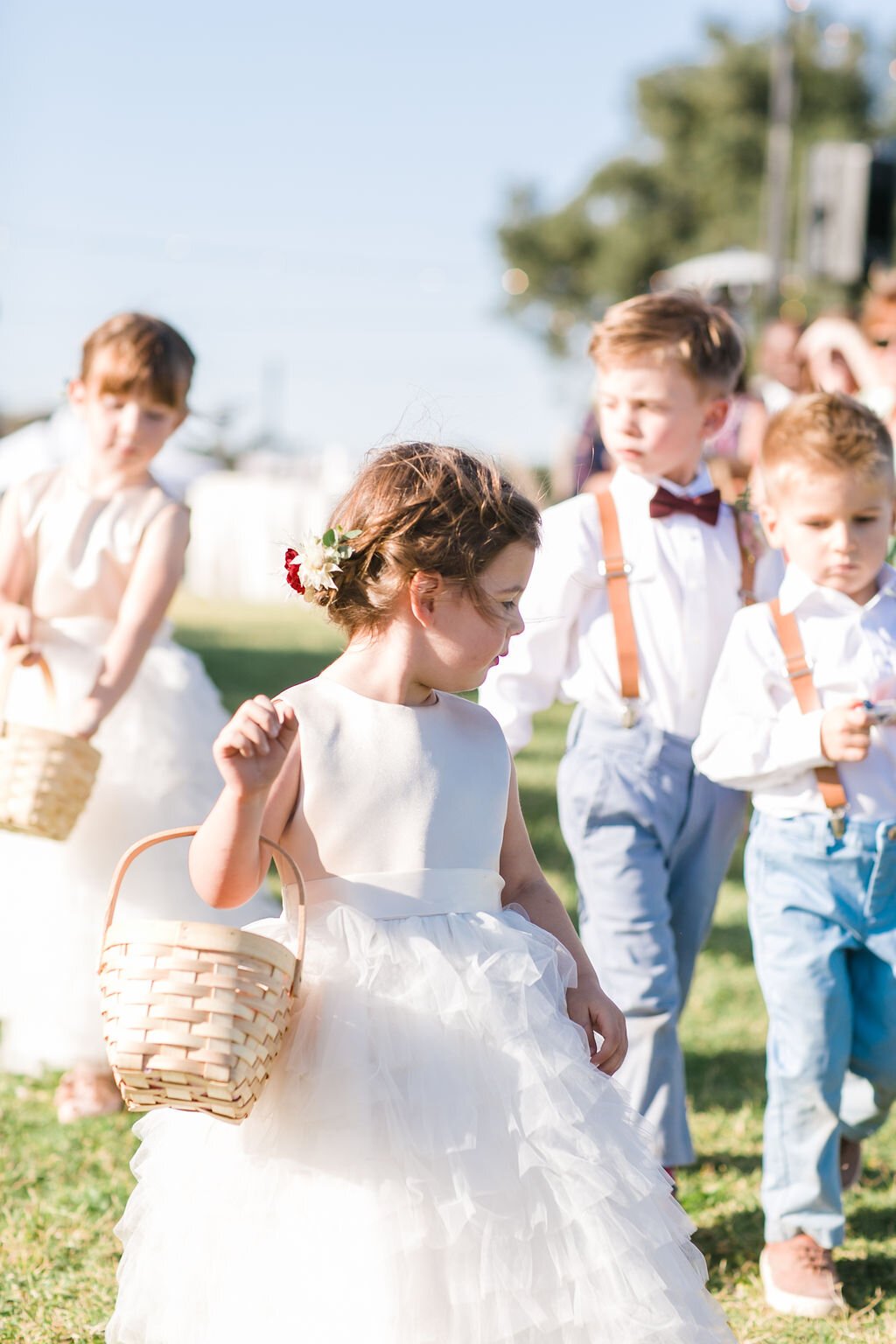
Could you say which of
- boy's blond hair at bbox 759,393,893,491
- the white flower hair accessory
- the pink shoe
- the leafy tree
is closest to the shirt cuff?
boy's blond hair at bbox 759,393,893,491

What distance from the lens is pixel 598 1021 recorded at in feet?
9.18

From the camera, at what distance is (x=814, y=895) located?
3432mm

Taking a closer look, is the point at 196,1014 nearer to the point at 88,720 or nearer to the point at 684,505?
the point at 88,720

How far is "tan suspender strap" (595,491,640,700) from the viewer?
12.5 ft

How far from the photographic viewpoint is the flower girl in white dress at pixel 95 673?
4.36 metres

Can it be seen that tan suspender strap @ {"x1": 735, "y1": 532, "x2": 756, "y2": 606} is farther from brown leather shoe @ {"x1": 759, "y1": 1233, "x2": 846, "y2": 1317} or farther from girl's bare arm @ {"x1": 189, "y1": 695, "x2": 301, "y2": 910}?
girl's bare arm @ {"x1": 189, "y1": 695, "x2": 301, "y2": 910}

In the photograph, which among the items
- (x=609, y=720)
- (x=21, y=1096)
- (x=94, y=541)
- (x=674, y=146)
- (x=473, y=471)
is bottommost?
(x=21, y=1096)

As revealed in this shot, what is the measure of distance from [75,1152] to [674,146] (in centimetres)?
4961

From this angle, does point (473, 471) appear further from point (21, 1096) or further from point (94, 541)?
point (21, 1096)

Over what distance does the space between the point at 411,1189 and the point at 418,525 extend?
1044 millimetres

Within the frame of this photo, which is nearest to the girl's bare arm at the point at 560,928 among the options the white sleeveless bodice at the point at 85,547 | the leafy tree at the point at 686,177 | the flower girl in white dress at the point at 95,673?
the flower girl in white dress at the point at 95,673

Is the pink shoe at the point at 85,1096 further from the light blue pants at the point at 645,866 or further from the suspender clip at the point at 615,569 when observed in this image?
the suspender clip at the point at 615,569

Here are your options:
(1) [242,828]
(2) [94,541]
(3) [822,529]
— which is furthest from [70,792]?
(3) [822,529]

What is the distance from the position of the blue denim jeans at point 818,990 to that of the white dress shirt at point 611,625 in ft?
1.70
